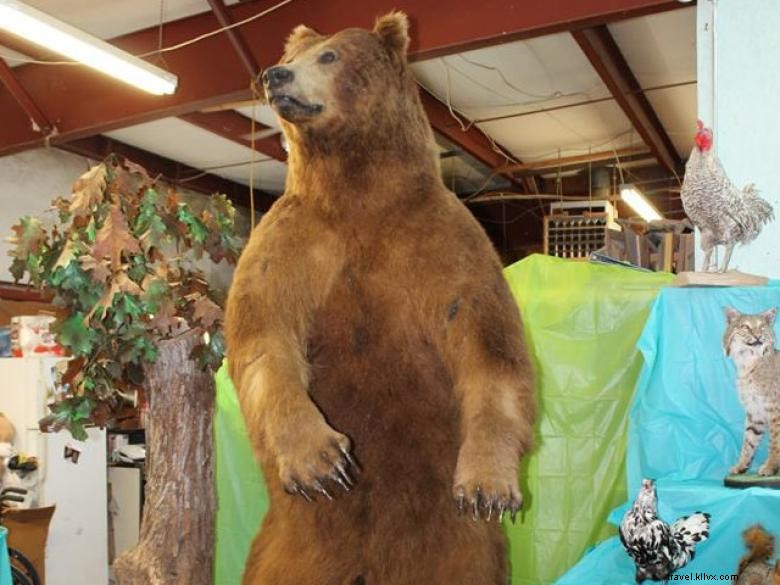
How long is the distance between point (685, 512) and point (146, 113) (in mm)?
3937

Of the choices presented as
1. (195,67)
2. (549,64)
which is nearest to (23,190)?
(195,67)

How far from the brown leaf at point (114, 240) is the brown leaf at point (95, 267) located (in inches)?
0.4

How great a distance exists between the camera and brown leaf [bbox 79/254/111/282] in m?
1.64

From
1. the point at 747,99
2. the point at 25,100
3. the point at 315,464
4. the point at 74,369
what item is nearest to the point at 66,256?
the point at 74,369

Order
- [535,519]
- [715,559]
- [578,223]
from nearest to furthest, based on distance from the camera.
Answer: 1. [715,559]
2. [535,519]
3. [578,223]

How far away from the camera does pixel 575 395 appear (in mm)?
2857

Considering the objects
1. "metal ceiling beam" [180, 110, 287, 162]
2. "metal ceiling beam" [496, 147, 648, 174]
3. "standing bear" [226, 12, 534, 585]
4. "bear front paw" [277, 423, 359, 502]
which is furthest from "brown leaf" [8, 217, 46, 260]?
"metal ceiling beam" [496, 147, 648, 174]

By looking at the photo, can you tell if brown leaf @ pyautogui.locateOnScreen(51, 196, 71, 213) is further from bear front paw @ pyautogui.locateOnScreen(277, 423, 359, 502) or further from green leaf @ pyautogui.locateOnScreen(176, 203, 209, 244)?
bear front paw @ pyautogui.locateOnScreen(277, 423, 359, 502)

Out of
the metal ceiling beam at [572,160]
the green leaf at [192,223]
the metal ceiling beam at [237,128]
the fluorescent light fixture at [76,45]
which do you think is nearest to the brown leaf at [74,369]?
the green leaf at [192,223]

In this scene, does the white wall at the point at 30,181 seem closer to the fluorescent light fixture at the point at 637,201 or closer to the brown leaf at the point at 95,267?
the fluorescent light fixture at the point at 637,201

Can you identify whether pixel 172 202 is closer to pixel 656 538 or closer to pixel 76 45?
pixel 656 538

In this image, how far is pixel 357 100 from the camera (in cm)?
120

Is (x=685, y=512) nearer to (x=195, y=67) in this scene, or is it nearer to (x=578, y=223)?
(x=578, y=223)

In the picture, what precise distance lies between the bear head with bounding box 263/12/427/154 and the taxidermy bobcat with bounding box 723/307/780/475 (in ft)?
4.14
